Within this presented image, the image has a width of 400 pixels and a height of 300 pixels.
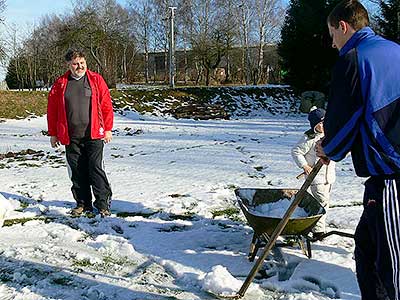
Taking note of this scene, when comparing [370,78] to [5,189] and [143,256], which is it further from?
[5,189]

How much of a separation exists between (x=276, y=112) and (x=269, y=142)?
33.7 ft

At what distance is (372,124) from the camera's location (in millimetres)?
2293

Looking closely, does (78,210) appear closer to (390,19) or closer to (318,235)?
(318,235)

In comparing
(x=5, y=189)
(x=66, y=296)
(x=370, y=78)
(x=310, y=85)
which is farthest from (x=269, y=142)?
(x=310, y=85)

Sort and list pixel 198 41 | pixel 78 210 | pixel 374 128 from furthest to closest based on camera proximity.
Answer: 1. pixel 198 41
2. pixel 78 210
3. pixel 374 128

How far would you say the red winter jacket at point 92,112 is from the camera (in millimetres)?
5398

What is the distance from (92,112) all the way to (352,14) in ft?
11.7

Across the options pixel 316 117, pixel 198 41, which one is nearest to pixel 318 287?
pixel 316 117

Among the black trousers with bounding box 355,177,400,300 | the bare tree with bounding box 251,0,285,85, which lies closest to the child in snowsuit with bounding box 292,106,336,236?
the black trousers with bounding box 355,177,400,300

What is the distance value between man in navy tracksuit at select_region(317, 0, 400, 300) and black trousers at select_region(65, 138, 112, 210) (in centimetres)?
346

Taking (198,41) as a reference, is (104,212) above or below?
below

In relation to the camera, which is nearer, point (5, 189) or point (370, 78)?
point (370, 78)

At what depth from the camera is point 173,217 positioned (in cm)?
540

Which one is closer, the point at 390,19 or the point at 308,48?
the point at 390,19
